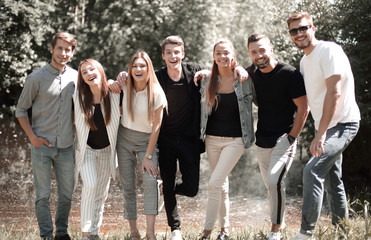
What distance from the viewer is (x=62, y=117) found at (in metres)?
4.94

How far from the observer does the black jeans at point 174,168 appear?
501 cm

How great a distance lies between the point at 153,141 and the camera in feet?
15.8

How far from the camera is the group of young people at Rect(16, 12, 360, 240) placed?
A: 15.7 ft

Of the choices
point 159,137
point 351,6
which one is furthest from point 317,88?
point 351,6

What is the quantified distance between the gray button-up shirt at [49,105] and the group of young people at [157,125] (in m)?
0.01

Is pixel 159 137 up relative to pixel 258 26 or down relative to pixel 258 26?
down

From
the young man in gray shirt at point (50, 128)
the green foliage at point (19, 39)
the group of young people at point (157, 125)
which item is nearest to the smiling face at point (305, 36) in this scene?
the group of young people at point (157, 125)

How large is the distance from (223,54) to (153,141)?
3.78 ft

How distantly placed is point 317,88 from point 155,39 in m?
15.2

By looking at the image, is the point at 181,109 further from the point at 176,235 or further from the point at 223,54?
the point at 176,235

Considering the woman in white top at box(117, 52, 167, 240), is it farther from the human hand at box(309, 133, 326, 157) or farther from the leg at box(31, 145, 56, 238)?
the human hand at box(309, 133, 326, 157)

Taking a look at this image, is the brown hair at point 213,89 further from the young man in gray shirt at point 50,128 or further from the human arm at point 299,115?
the young man in gray shirt at point 50,128

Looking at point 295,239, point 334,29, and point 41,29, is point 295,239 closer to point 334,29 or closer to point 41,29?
point 334,29

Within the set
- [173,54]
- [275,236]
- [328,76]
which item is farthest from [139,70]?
[275,236]
